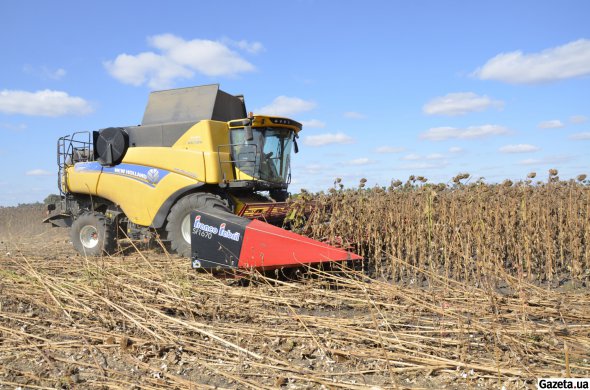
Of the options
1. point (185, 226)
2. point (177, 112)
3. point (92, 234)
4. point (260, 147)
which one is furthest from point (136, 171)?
point (260, 147)

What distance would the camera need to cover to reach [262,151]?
7.82 meters

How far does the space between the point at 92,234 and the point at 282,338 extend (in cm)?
656

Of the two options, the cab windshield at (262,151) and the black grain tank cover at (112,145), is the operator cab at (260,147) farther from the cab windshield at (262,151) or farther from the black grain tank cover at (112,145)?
the black grain tank cover at (112,145)

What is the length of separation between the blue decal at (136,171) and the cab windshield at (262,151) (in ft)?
3.99

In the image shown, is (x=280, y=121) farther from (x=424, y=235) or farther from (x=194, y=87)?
(x=424, y=235)

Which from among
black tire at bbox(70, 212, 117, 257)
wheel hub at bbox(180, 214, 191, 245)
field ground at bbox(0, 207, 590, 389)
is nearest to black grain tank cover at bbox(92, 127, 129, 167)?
black tire at bbox(70, 212, 117, 257)

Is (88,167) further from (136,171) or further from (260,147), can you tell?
(260,147)

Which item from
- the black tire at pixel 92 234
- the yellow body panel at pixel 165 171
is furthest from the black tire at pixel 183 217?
the black tire at pixel 92 234

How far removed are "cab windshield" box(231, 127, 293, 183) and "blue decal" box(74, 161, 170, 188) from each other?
1.22 m

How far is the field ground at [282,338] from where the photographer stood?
2908 mm

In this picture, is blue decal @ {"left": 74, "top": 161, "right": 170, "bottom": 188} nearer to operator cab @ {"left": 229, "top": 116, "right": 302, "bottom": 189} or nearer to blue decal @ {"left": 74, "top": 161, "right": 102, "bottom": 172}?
blue decal @ {"left": 74, "top": 161, "right": 102, "bottom": 172}

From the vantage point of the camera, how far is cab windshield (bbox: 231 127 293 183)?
7777mm

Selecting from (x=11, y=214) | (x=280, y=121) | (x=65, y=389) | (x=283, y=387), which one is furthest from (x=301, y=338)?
(x=11, y=214)

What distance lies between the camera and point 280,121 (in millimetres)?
7855
